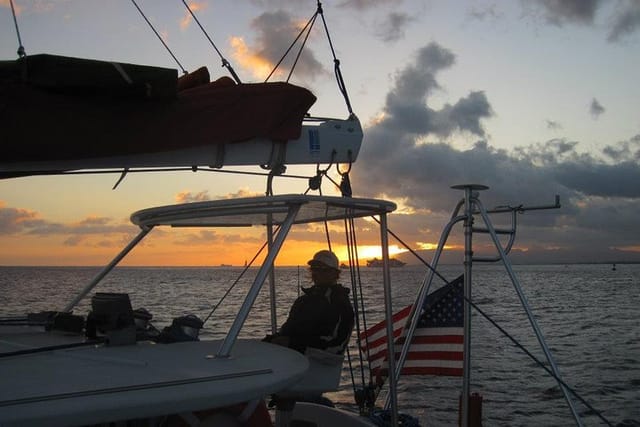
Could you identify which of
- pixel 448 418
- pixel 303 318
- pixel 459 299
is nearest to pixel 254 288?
pixel 303 318

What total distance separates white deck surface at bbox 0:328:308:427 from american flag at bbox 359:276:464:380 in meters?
2.78

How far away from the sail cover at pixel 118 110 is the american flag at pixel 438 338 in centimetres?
258

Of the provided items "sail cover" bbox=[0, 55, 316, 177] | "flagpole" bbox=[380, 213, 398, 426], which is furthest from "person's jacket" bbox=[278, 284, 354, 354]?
"sail cover" bbox=[0, 55, 316, 177]

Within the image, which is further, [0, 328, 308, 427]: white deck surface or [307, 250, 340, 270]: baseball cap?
[307, 250, 340, 270]: baseball cap

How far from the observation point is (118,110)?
16.2 ft

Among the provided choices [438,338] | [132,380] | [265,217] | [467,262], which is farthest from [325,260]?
[132,380]

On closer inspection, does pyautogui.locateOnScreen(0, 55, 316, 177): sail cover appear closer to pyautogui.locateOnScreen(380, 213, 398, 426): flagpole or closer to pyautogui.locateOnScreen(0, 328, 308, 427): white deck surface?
pyautogui.locateOnScreen(380, 213, 398, 426): flagpole

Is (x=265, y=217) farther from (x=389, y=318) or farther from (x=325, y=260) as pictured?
(x=389, y=318)

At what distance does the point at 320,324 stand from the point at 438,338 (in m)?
2.26

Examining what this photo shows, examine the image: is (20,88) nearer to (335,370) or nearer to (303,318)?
(303,318)

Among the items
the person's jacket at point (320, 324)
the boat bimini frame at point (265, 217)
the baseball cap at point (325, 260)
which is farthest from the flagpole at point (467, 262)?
the person's jacket at point (320, 324)

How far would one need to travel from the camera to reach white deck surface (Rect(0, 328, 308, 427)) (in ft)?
9.32

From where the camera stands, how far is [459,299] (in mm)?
6715

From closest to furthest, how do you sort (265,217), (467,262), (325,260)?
(325,260), (265,217), (467,262)
